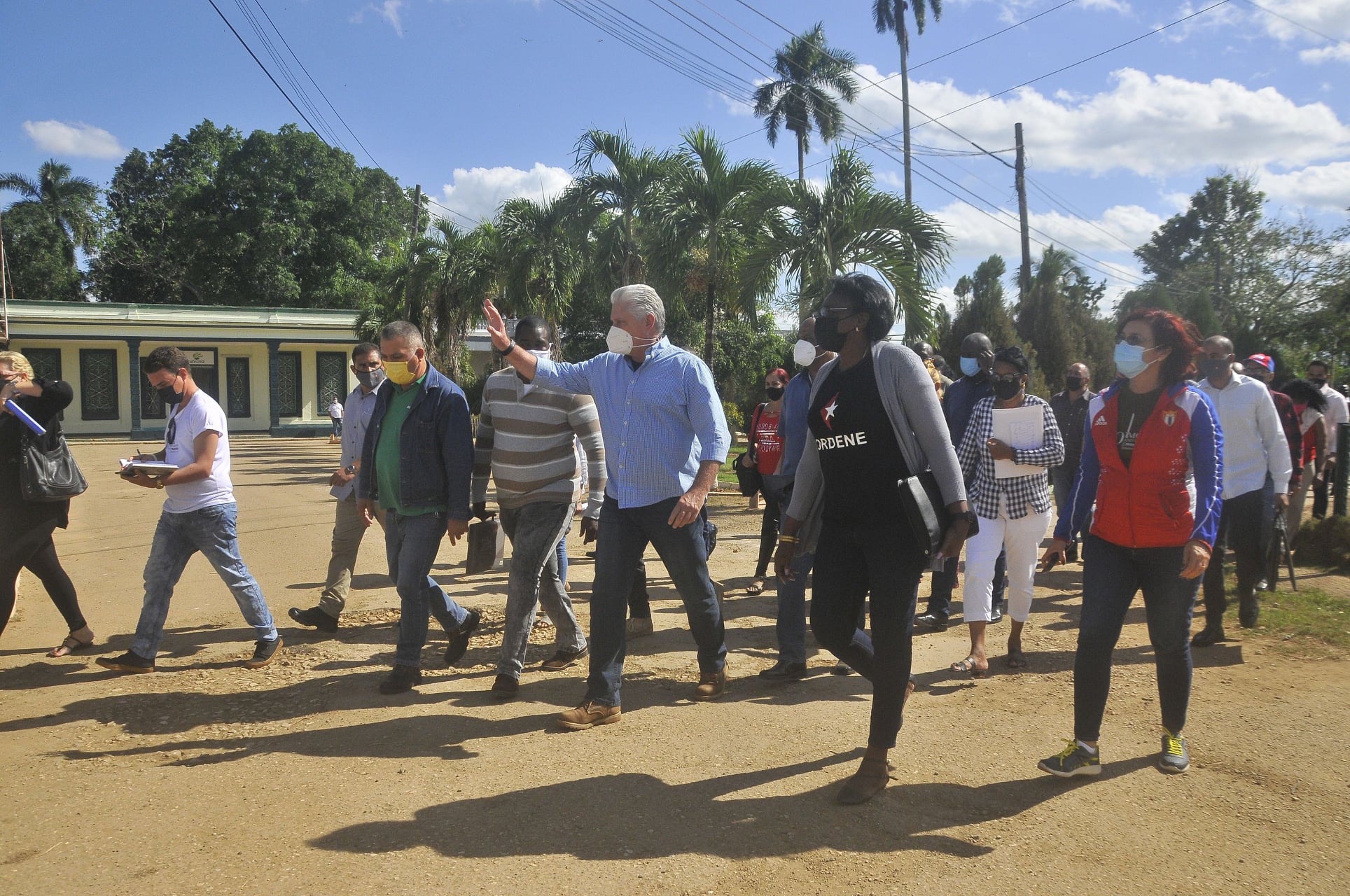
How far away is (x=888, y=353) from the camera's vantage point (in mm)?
3818

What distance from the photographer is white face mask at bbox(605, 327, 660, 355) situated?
4840mm

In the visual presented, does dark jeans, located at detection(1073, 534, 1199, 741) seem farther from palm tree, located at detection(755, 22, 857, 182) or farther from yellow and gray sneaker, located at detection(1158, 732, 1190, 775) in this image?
palm tree, located at detection(755, 22, 857, 182)

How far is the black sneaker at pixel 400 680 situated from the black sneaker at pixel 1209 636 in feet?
16.0

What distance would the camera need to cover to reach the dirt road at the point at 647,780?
3.27m

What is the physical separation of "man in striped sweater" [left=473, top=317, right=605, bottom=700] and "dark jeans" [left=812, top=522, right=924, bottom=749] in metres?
1.59

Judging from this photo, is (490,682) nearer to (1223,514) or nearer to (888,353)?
(888,353)

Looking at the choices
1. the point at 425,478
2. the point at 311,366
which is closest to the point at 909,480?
the point at 425,478

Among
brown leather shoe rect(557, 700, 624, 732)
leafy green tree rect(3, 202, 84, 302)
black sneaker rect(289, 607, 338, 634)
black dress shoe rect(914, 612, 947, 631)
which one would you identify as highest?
leafy green tree rect(3, 202, 84, 302)

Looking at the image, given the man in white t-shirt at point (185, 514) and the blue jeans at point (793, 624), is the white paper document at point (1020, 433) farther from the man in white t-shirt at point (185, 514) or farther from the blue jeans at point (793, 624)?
the man in white t-shirt at point (185, 514)

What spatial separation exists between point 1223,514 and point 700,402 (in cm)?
404

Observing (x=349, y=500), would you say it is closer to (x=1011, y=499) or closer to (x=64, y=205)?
(x=1011, y=499)

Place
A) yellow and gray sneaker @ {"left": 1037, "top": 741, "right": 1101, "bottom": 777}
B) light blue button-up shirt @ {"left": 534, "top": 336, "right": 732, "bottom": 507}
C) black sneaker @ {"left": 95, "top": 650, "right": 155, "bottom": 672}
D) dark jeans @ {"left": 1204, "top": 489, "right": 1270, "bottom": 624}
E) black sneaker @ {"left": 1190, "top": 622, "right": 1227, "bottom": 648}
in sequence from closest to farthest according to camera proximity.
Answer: yellow and gray sneaker @ {"left": 1037, "top": 741, "right": 1101, "bottom": 777}
light blue button-up shirt @ {"left": 534, "top": 336, "right": 732, "bottom": 507}
black sneaker @ {"left": 95, "top": 650, "right": 155, "bottom": 672}
black sneaker @ {"left": 1190, "top": 622, "right": 1227, "bottom": 648}
dark jeans @ {"left": 1204, "top": 489, "right": 1270, "bottom": 624}

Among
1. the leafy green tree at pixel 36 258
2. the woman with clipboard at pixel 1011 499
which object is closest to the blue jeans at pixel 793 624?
the woman with clipboard at pixel 1011 499

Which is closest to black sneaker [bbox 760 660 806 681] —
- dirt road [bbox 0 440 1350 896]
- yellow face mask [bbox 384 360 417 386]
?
dirt road [bbox 0 440 1350 896]
